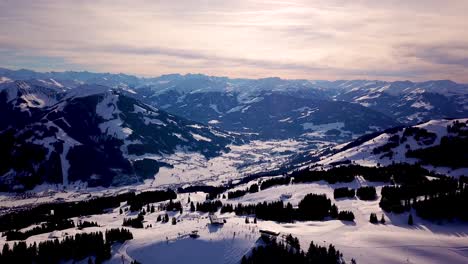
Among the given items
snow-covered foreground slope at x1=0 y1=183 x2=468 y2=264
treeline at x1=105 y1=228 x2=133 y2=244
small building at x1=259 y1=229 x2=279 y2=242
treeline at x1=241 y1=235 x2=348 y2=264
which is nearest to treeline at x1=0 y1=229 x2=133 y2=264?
treeline at x1=105 y1=228 x2=133 y2=244

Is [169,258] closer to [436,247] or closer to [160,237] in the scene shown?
[160,237]

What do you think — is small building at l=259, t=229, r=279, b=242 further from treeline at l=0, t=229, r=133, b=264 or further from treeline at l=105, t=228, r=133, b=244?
treeline at l=0, t=229, r=133, b=264

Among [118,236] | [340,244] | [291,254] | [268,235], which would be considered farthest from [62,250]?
[340,244]

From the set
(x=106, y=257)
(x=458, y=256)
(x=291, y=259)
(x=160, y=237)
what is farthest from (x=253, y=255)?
(x=458, y=256)

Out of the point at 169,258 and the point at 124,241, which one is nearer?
the point at 169,258

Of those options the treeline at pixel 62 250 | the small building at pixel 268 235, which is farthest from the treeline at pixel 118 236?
the small building at pixel 268 235

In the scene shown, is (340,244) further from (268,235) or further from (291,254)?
(268,235)
